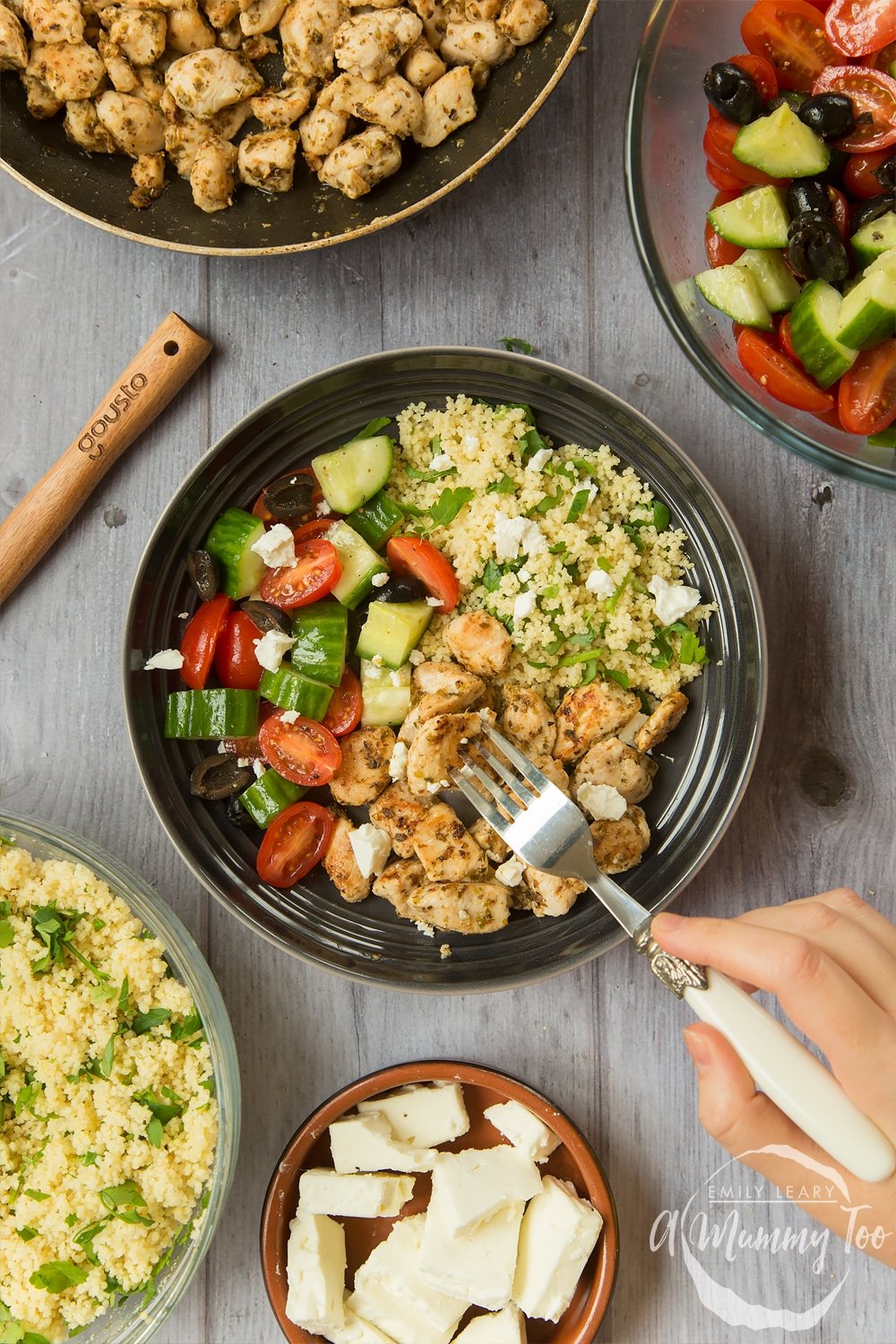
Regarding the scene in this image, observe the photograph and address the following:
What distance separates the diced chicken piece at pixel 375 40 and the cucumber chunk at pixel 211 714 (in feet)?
3.76

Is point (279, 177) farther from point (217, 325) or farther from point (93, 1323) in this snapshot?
point (93, 1323)

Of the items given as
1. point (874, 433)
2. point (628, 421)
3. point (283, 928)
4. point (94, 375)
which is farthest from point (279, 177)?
point (283, 928)

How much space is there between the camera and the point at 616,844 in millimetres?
1918

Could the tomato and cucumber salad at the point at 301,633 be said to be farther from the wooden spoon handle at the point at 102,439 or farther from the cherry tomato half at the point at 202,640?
the wooden spoon handle at the point at 102,439

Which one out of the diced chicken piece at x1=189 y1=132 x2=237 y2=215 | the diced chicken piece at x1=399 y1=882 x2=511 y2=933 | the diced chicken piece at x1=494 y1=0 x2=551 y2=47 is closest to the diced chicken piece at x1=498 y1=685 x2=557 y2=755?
the diced chicken piece at x1=399 y1=882 x2=511 y2=933

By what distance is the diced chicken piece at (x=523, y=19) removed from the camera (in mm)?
1834

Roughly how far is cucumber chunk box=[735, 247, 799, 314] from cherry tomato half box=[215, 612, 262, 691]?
3.55 ft

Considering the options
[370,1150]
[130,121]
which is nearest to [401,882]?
[370,1150]

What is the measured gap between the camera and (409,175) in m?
1.95

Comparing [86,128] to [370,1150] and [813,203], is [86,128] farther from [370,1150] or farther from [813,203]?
[370,1150]

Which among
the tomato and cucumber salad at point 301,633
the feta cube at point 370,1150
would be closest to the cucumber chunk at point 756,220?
the tomato and cucumber salad at point 301,633

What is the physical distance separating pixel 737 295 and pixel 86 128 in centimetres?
122

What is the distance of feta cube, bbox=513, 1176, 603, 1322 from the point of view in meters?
1.95

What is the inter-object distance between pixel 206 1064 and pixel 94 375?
141 centimetres
